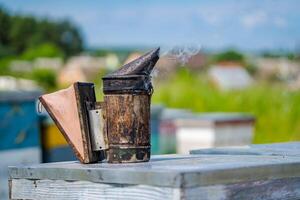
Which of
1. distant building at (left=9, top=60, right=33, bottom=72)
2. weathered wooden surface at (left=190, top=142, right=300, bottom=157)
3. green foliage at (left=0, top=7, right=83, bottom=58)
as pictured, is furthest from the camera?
green foliage at (left=0, top=7, right=83, bottom=58)

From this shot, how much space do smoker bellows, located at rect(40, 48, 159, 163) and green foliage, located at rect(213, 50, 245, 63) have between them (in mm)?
21346

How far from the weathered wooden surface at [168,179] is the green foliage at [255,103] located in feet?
25.8

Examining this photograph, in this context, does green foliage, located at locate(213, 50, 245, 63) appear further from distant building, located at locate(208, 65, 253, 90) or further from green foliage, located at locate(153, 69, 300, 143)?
green foliage, located at locate(153, 69, 300, 143)

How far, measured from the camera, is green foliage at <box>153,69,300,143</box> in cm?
1092

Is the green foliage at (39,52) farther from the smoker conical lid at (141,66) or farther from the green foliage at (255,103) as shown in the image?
the smoker conical lid at (141,66)

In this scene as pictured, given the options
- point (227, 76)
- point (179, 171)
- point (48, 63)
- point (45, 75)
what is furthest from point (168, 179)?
point (48, 63)

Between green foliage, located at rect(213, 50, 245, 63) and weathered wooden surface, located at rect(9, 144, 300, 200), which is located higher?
green foliage, located at rect(213, 50, 245, 63)

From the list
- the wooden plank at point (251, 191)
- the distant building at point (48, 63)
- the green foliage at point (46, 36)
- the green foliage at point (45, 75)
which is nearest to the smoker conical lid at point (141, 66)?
the wooden plank at point (251, 191)

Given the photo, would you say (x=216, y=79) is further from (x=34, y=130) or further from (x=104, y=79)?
(x=104, y=79)

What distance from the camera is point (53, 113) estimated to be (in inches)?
106

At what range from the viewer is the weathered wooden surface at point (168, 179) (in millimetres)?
2133

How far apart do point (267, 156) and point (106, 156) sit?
0.53 meters

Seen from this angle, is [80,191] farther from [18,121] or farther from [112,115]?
[18,121]

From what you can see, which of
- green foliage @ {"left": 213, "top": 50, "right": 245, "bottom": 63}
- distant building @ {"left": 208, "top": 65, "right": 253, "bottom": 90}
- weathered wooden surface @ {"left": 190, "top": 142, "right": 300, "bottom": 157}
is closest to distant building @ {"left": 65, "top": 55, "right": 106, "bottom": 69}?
green foliage @ {"left": 213, "top": 50, "right": 245, "bottom": 63}
